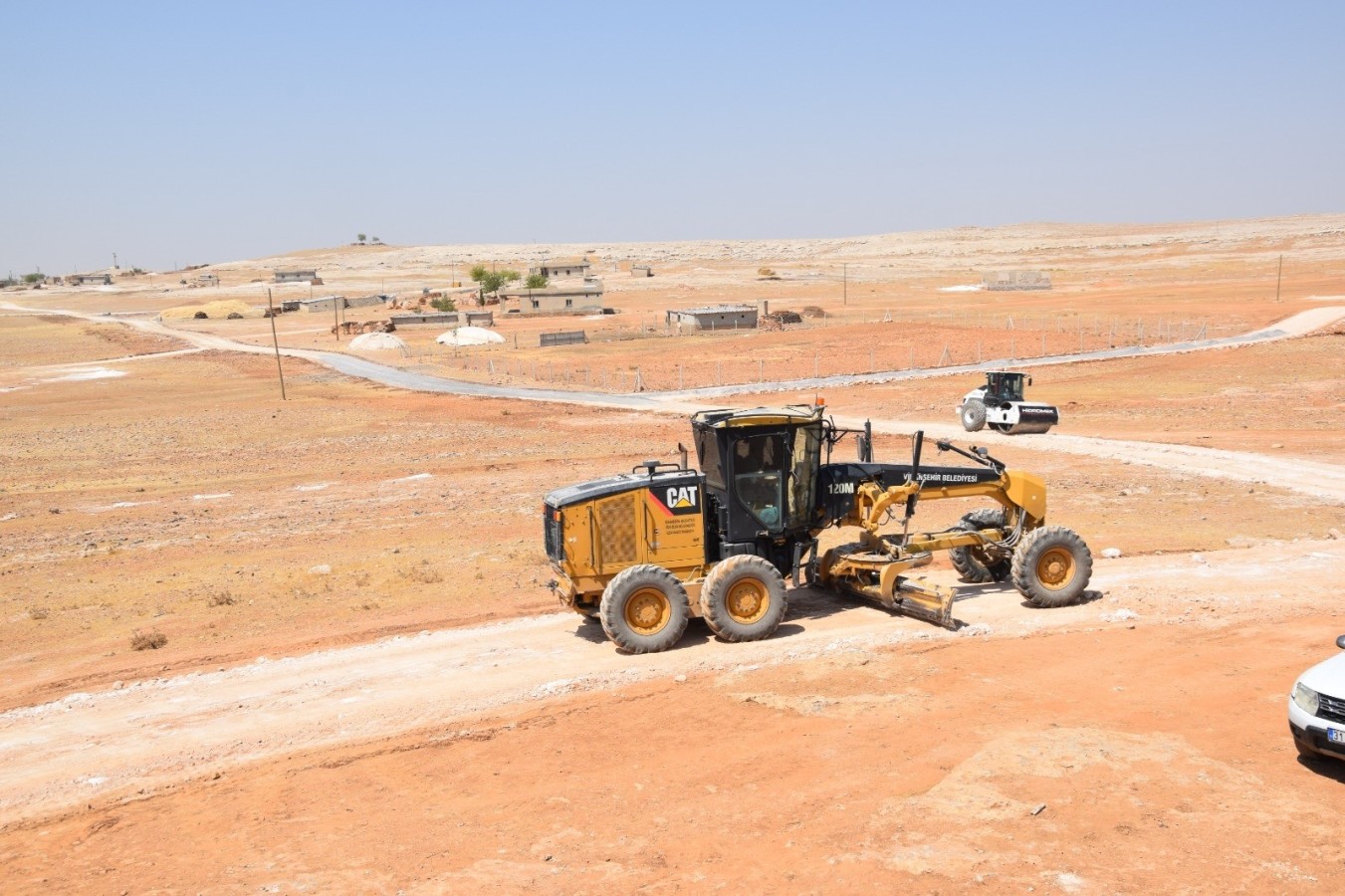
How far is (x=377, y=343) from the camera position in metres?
77.1

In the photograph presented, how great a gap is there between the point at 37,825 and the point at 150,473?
26.2 meters

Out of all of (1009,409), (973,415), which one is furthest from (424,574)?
(973,415)

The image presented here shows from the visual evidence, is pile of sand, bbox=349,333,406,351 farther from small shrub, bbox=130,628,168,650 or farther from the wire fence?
small shrub, bbox=130,628,168,650

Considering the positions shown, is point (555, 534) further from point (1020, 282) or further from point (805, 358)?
point (1020, 282)

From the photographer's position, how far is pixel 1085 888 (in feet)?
28.5

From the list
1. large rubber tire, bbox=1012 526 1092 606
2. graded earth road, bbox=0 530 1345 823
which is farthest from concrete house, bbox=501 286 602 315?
large rubber tire, bbox=1012 526 1092 606

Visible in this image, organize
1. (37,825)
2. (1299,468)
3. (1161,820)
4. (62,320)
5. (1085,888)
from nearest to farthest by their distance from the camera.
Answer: (1085,888)
(1161,820)
(37,825)
(1299,468)
(62,320)

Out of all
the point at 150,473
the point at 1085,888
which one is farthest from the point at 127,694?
the point at 150,473

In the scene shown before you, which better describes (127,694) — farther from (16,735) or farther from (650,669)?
(650,669)

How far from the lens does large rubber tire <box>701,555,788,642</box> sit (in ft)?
48.5

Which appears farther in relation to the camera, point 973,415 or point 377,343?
point 377,343

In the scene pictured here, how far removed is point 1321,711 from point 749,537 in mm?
7084

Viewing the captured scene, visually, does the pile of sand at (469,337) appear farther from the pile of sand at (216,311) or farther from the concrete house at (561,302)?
the pile of sand at (216,311)

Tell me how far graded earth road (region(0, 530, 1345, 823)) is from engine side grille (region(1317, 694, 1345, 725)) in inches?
201
